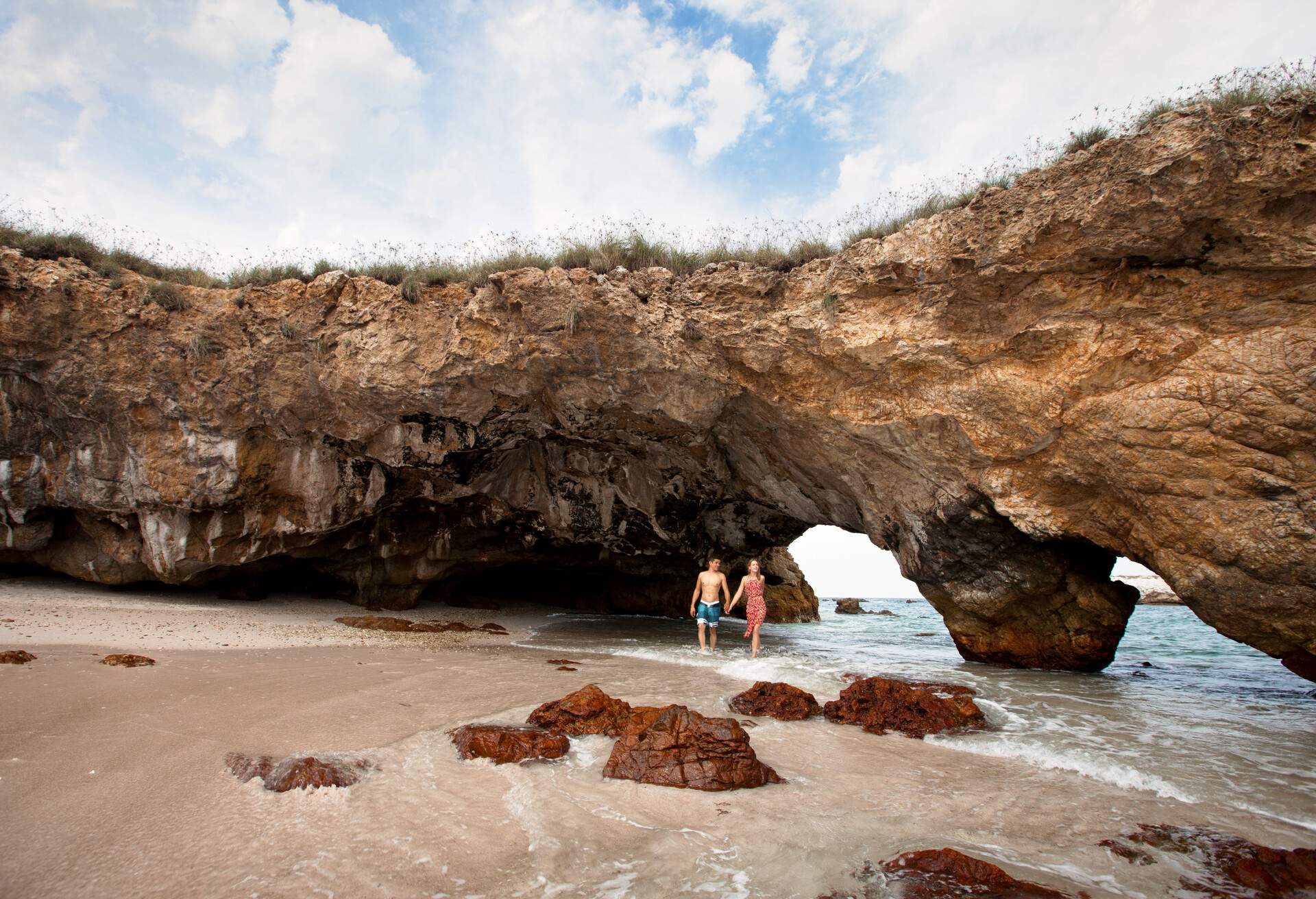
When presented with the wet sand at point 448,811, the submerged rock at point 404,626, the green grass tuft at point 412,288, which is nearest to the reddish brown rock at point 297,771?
the wet sand at point 448,811

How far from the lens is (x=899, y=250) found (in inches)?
325

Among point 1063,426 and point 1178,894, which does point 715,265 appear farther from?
point 1178,894

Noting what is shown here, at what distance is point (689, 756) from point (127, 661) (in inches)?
253

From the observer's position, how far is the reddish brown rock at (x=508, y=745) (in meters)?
4.20

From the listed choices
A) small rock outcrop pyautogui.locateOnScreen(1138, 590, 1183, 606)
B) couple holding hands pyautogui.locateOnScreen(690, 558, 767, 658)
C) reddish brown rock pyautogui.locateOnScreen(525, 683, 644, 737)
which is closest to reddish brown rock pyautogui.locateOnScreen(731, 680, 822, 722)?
reddish brown rock pyautogui.locateOnScreen(525, 683, 644, 737)

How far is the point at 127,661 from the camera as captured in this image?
6.71 metres

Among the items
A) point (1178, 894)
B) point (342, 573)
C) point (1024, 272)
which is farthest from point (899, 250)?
point (342, 573)

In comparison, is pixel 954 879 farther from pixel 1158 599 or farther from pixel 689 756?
pixel 1158 599

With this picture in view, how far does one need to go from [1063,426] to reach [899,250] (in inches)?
115

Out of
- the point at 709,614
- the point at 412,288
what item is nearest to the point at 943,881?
the point at 709,614

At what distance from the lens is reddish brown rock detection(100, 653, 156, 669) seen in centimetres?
664

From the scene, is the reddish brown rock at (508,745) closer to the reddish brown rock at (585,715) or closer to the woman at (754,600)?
the reddish brown rock at (585,715)

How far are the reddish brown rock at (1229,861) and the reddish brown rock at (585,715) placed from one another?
10.3 ft

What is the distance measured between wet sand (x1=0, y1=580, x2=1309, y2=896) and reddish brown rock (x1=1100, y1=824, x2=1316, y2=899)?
131 mm
